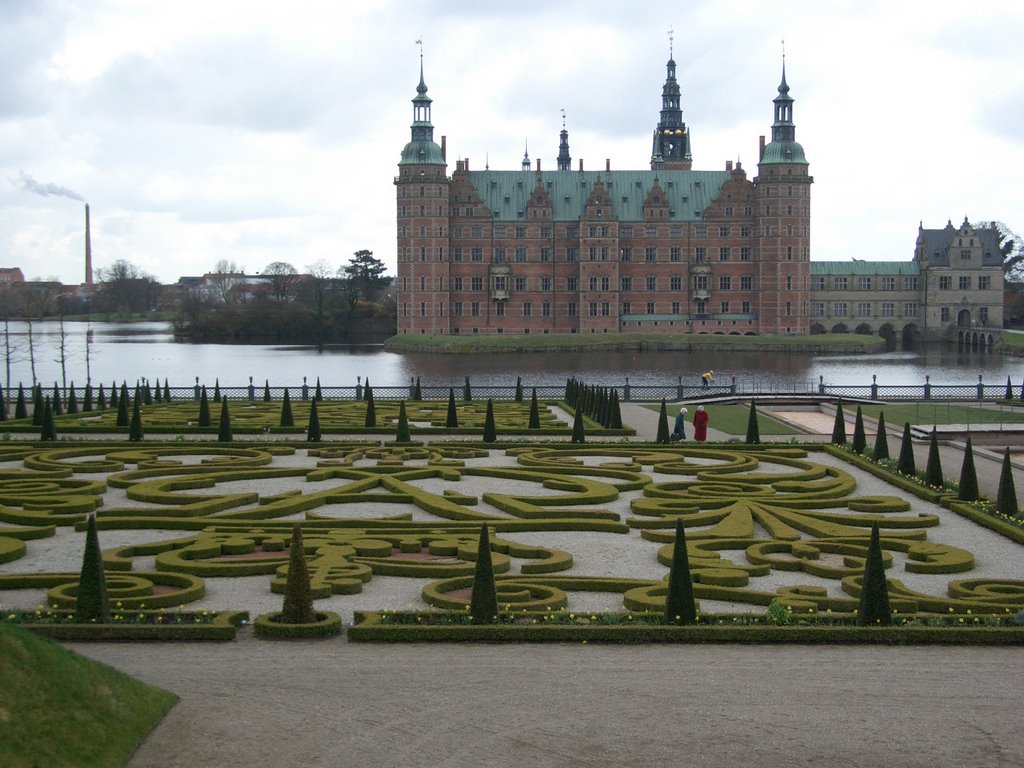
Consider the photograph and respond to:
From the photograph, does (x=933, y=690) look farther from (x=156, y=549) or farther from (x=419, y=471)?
(x=419, y=471)

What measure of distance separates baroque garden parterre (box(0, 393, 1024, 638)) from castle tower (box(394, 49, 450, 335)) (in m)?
74.3

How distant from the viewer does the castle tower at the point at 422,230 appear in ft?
331

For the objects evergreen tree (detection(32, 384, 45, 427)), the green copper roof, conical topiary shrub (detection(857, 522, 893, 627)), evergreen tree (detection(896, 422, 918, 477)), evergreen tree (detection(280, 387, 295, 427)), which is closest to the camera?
conical topiary shrub (detection(857, 522, 893, 627))

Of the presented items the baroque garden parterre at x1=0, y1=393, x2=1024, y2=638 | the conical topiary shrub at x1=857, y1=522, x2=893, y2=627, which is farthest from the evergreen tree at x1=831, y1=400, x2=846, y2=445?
the conical topiary shrub at x1=857, y1=522, x2=893, y2=627

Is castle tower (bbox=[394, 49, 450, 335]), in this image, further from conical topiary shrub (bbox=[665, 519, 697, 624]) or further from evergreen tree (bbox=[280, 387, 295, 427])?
conical topiary shrub (bbox=[665, 519, 697, 624])

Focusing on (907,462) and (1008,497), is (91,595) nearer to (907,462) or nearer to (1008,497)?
(1008,497)

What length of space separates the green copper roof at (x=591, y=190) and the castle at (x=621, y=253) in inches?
3.3

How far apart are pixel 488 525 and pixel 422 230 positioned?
278 ft

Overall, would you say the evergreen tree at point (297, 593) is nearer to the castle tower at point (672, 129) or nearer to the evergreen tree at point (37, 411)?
the evergreen tree at point (37, 411)

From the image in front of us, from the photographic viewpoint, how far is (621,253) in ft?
347

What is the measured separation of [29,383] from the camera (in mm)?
67688

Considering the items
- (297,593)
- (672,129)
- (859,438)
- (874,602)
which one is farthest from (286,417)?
(672,129)

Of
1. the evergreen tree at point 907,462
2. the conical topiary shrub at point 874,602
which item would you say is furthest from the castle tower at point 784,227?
the conical topiary shrub at point 874,602

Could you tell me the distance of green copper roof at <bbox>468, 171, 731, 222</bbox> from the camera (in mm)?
105188
